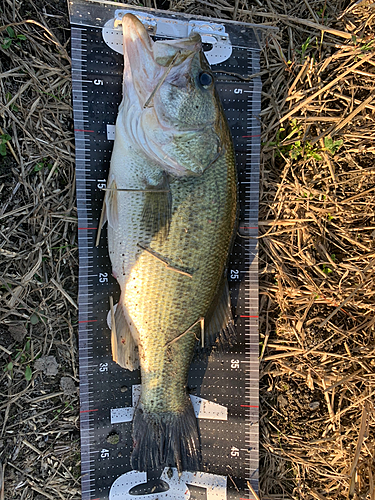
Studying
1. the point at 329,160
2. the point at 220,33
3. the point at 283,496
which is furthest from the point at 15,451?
the point at 220,33

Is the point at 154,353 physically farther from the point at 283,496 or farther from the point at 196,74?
the point at 196,74

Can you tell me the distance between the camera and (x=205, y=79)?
2.13 meters

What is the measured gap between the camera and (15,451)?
7.97 ft

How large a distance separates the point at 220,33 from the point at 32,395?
3.32m

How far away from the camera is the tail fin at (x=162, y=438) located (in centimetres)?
237

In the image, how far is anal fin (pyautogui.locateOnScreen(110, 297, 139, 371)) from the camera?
7.80 ft

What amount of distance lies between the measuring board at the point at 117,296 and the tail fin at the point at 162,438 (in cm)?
24

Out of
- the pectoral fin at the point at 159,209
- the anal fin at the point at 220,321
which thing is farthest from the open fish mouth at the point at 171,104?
the anal fin at the point at 220,321

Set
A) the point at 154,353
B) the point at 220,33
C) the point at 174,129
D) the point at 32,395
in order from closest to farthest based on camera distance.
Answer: the point at 174,129, the point at 154,353, the point at 32,395, the point at 220,33

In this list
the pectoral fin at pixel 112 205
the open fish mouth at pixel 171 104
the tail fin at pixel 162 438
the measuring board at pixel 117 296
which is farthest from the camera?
the measuring board at pixel 117 296

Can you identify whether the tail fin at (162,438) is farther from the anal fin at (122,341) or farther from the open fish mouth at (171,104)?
the open fish mouth at (171,104)

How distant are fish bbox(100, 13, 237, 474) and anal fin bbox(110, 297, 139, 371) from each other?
0.01 meters

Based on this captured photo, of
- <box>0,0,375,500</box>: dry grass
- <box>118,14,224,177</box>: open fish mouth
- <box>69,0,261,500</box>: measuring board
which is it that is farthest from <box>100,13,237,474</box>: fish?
<box>0,0,375,500</box>: dry grass

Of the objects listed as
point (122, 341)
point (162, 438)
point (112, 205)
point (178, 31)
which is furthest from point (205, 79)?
point (162, 438)
